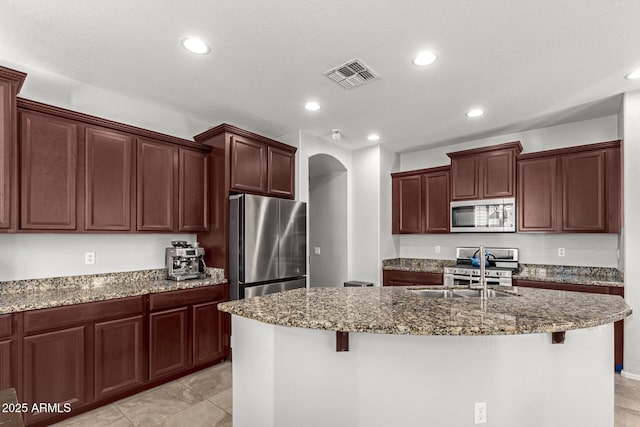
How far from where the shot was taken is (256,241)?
3555 millimetres

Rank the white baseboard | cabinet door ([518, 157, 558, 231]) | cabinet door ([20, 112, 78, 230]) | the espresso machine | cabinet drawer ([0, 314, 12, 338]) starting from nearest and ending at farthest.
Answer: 1. cabinet drawer ([0, 314, 12, 338])
2. cabinet door ([20, 112, 78, 230])
3. the white baseboard
4. the espresso machine
5. cabinet door ([518, 157, 558, 231])

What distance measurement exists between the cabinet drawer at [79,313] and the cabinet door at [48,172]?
0.68 m

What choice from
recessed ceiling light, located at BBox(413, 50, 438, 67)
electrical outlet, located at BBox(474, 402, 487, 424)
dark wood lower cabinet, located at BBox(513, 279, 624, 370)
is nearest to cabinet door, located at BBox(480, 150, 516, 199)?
dark wood lower cabinet, located at BBox(513, 279, 624, 370)

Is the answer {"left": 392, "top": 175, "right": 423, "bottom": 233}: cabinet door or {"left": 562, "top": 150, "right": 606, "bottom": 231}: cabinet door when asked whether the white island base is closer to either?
{"left": 562, "top": 150, "right": 606, "bottom": 231}: cabinet door

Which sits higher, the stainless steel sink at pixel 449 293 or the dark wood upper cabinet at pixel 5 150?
the dark wood upper cabinet at pixel 5 150

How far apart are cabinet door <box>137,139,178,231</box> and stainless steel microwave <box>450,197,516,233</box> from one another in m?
3.65

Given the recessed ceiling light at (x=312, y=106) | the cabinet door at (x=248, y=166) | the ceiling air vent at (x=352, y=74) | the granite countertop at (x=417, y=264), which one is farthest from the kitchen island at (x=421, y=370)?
the granite countertop at (x=417, y=264)

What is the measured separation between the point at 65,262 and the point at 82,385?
1062mm

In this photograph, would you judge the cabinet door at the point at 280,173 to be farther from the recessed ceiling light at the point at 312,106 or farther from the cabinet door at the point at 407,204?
the cabinet door at the point at 407,204

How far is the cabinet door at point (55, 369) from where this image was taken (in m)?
2.28

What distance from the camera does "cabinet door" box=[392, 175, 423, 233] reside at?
5098 mm

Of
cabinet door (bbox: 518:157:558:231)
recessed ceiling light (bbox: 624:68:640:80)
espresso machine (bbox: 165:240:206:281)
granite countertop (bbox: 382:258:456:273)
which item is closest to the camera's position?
recessed ceiling light (bbox: 624:68:640:80)

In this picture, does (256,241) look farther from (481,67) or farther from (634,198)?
(634,198)

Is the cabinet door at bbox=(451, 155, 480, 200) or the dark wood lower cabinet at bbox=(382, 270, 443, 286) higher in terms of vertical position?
the cabinet door at bbox=(451, 155, 480, 200)
